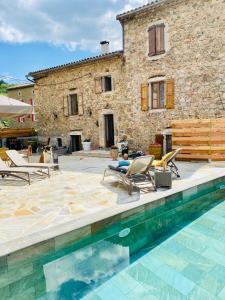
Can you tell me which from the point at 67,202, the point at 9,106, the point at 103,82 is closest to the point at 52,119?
the point at 103,82

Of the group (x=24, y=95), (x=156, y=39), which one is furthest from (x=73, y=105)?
(x=24, y=95)

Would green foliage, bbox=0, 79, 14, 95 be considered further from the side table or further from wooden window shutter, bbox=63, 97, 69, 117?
the side table

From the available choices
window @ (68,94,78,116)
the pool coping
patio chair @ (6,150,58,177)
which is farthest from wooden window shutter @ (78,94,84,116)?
the pool coping

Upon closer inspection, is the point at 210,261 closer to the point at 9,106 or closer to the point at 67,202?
the point at 67,202

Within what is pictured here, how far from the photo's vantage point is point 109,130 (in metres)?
15.8

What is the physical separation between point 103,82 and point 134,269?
12.8m

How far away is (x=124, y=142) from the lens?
13961 mm

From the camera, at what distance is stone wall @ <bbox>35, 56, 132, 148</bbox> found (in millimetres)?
14445

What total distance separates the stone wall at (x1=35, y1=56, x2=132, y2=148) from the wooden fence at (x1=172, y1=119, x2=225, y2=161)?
13.3 ft

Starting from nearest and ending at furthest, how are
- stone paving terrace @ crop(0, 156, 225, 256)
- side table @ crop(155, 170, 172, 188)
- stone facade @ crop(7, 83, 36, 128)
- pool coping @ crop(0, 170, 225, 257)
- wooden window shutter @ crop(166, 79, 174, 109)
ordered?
pool coping @ crop(0, 170, 225, 257), stone paving terrace @ crop(0, 156, 225, 256), side table @ crop(155, 170, 172, 188), wooden window shutter @ crop(166, 79, 174, 109), stone facade @ crop(7, 83, 36, 128)

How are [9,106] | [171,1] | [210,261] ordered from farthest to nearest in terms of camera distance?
1. [171,1]
2. [9,106]
3. [210,261]

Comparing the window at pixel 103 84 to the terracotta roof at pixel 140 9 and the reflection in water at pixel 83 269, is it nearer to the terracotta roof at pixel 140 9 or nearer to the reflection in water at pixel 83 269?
the terracotta roof at pixel 140 9

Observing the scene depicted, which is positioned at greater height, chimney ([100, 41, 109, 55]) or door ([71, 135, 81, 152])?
chimney ([100, 41, 109, 55])

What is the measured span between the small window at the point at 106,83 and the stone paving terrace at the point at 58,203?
810 centimetres
